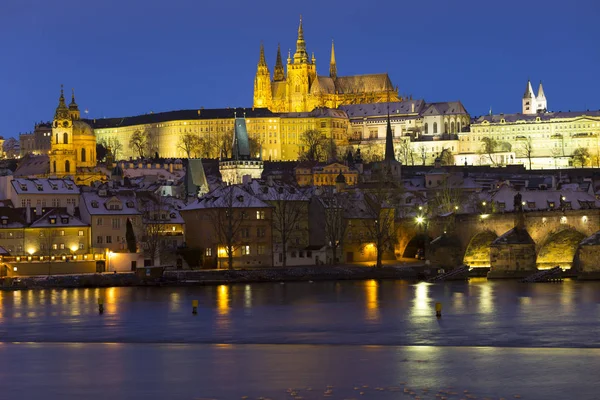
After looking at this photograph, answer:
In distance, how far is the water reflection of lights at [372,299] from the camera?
142 ft

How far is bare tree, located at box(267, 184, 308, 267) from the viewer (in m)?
70.9

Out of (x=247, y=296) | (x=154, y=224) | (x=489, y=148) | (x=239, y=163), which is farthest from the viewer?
(x=489, y=148)

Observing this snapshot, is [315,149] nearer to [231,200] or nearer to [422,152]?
[422,152]

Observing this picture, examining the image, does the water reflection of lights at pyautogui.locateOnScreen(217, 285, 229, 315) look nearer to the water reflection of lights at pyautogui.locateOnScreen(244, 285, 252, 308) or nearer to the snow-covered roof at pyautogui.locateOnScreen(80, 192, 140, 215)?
the water reflection of lights at pyautogui.locateOnScreen(244, 285, 252, 308)

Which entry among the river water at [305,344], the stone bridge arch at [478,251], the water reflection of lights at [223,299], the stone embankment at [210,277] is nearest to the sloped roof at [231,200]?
the stone embankment at [210,277]

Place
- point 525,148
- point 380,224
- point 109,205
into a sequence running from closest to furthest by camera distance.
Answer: point 109,205, point 380,224, point 525,148

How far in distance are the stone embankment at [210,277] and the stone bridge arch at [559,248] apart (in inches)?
244

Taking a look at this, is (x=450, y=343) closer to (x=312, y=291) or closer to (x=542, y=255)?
(x=312, y=291)

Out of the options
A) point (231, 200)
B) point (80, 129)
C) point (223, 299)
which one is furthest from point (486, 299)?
point (80, 129)

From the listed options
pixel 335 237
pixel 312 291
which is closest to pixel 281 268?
pixel 335 237

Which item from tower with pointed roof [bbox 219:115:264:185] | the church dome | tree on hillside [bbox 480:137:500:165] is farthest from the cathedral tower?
tree on hillside [bbox 480:137:500:165]

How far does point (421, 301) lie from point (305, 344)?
50.9 feet

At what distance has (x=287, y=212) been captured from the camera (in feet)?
241

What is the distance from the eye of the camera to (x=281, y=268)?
67.0 m
